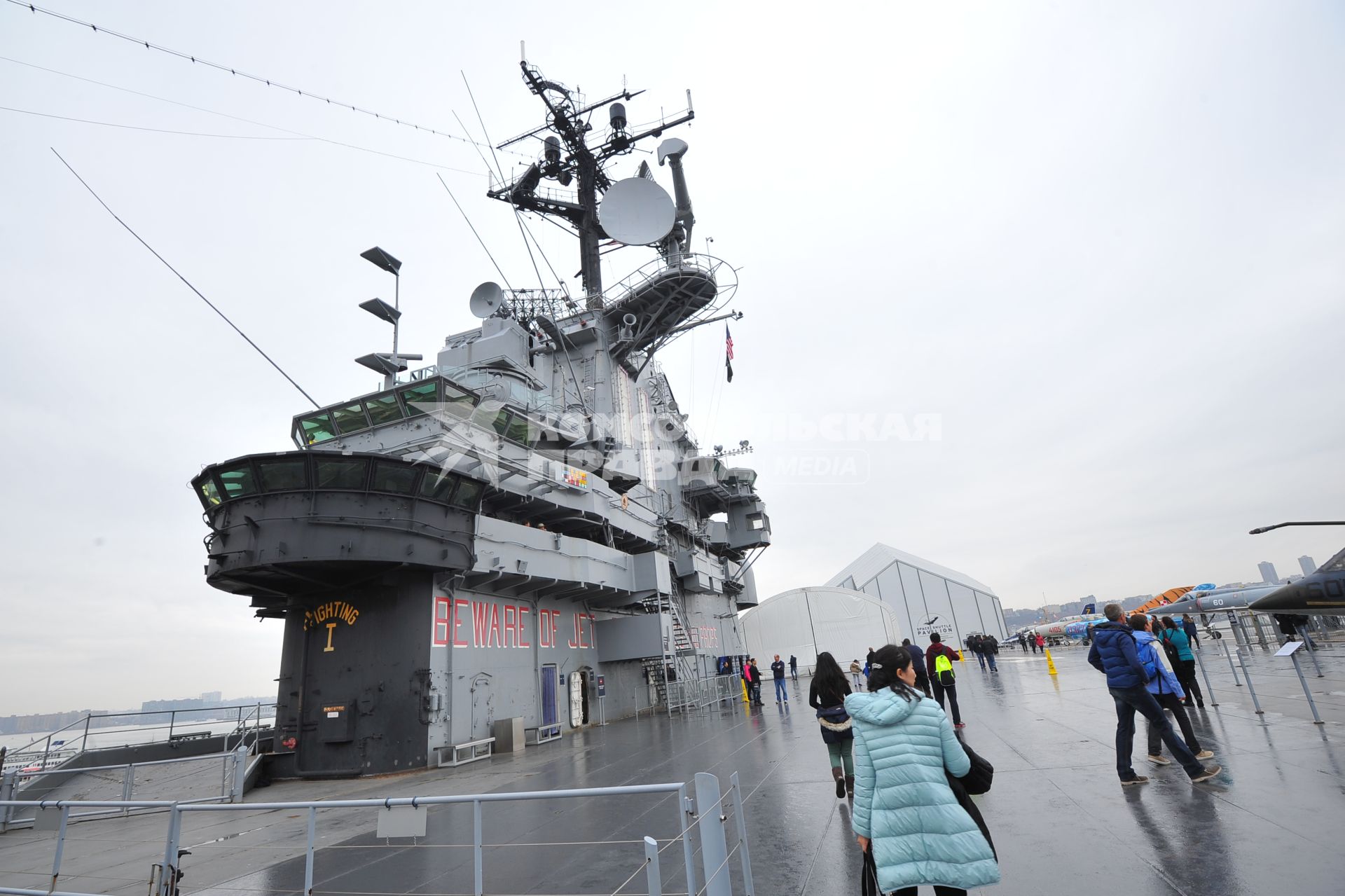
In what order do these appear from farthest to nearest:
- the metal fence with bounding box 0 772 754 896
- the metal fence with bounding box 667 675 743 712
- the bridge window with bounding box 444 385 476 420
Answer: the metal fence with bounding box 667 675 743 712
the bridge window with bounding box 444 385 476 420
the metal fence with bounding box 0 772 754 896

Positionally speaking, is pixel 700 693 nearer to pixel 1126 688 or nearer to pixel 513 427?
pixel 513 427

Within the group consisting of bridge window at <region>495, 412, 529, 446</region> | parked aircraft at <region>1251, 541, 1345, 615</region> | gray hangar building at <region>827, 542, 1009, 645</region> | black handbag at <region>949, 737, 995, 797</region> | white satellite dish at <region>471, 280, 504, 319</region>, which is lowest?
black handbag at <region>949, 737, 995, 797</region>

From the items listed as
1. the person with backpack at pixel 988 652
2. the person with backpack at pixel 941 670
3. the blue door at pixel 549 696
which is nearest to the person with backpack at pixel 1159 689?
the person with backpack at pixel 941 670

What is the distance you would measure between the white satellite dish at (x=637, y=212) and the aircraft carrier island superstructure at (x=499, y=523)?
6cm

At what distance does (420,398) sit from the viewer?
48.9 ft

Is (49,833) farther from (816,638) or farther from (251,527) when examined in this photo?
(816,638)

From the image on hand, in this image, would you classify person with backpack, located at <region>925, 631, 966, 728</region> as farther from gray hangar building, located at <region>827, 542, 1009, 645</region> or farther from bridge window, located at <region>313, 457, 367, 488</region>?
gray hangar building, located at <region>827, 542, 1009, 645</region>

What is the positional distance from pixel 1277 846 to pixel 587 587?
1539 cm

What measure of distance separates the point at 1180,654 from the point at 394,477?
46.0 ft

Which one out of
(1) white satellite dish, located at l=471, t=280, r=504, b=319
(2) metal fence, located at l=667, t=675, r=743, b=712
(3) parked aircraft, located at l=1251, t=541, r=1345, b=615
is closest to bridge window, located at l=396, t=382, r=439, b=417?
(1) white satellite dish, located at l=471, t=280, r=504, b=319

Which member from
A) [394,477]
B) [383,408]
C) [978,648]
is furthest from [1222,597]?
[383,408]

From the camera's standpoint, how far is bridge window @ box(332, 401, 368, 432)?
15.3 m

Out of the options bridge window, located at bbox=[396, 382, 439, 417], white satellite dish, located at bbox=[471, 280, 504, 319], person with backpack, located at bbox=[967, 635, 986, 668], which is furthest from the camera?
person with backpack, located at bbox=[967, 635, 986, 668]

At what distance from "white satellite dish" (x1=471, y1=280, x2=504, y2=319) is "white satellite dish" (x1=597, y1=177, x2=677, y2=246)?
4.93 meters
